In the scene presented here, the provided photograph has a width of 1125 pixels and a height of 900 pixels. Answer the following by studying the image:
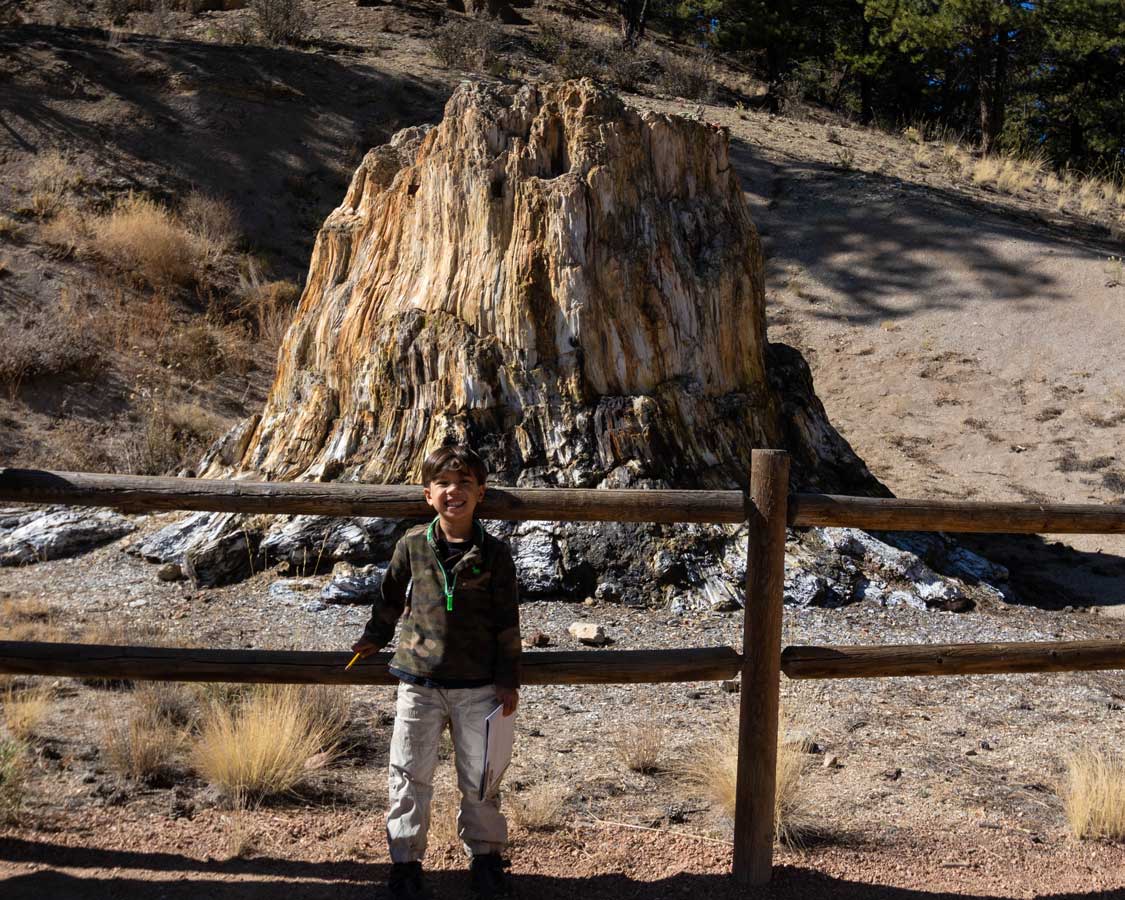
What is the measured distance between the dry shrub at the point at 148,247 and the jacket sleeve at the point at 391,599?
481 inches

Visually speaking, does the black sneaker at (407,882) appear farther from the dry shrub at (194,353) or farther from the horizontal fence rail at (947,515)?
the dry shrub at (194,353)

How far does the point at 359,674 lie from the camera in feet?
12.3

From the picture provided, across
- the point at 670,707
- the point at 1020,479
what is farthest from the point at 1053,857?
the point at 1020,479

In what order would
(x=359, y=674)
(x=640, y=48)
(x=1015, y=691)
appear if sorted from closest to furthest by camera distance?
(x=359, y=674)
(x=1015, y=691)
(x=640, y=48)

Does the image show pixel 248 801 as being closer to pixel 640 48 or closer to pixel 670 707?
pixel 670 707

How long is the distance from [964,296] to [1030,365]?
7.23 feet

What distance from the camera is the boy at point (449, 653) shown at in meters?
3.45

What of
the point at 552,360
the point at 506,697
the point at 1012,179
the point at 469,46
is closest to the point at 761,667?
the point at 506,697

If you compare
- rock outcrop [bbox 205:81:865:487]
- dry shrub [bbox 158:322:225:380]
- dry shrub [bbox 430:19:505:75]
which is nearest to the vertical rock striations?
rock outcrop [bbox 205:81:865:487]

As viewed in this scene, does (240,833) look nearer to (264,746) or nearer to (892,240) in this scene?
(264,746)

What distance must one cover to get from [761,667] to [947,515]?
2.99ft

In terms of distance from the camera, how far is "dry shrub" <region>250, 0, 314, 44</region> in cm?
2419

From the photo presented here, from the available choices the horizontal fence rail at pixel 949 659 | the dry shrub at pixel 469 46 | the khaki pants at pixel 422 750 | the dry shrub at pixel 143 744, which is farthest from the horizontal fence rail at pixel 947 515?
the dry shrub at pixel 469 46

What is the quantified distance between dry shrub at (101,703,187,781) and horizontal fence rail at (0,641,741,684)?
0.77 metres
